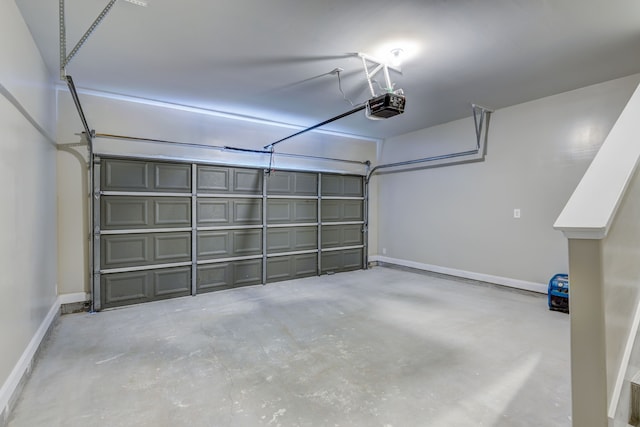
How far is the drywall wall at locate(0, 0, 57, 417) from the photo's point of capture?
197 centimetres

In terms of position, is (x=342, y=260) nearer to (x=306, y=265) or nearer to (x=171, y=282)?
(x=306, y=265)

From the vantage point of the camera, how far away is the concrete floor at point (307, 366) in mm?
1882

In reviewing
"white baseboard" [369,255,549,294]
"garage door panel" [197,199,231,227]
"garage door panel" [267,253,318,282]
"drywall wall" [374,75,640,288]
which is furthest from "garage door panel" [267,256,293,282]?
"drywall wall" [374,75,640,288]

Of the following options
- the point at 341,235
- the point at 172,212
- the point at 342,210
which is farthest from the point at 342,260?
the point at 172,212

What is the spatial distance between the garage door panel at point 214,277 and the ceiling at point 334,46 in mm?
2432

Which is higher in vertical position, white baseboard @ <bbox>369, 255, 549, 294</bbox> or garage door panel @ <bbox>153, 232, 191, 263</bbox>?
garage door panel @ <bbox>153, 232, 191, 263</bbox>

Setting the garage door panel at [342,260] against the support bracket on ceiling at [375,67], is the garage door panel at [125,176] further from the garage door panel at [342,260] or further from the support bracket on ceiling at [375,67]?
the garage door panel at [342,260]

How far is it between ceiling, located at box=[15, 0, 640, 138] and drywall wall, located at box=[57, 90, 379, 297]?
0.98ft

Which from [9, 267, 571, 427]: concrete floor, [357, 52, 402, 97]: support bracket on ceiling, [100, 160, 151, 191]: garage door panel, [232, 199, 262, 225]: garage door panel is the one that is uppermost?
[357, 52, 402, 97]: support bracket on ceiling

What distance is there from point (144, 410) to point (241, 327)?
4.50 feet

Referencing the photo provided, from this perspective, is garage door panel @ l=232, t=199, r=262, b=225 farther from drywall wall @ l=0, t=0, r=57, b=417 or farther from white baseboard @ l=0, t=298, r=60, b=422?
white baseboard @ l=0, t=298, r=60, b=422

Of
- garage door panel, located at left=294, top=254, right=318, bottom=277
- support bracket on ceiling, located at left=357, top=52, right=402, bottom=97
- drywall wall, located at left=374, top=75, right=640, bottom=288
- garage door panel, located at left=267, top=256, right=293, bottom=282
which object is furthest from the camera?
garage door panel, located at left=294, top=254, right=318, bottom=277

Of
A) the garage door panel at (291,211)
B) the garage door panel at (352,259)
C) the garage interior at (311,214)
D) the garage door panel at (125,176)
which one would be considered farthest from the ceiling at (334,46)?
the garage door panel at (352,259)

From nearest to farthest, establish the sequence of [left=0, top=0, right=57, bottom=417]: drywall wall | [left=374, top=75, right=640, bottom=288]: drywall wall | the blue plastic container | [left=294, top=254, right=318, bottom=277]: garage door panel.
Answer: [left=0, top=0, right=57, bottom=417]: drywall wall < the blue plastic container < [left=374, top=75, right=640, bottom=288]: drywall wall < [left=294, top=254, right=318, bottom=277]: garage door panel
